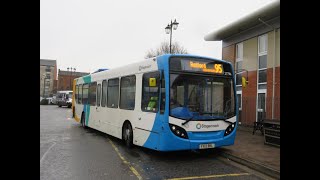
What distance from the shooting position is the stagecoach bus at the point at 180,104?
8.38 meters

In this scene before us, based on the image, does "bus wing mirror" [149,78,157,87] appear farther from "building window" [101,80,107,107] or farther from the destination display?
"building window" [101,80,107,107]

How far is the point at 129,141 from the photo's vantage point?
33.8 feet

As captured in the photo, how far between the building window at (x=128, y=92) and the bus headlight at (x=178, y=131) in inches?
85.3

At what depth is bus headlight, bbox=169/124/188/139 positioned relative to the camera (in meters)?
8.30

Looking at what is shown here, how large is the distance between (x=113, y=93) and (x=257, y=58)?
8981 millimetres

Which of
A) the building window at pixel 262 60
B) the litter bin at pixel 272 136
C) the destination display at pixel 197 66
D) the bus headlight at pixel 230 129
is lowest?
the litter bin at pixel 272 136

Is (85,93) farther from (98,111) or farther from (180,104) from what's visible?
(180,104)

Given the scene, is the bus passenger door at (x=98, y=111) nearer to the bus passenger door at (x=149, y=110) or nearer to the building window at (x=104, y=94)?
the building window at (x=104, y=94)

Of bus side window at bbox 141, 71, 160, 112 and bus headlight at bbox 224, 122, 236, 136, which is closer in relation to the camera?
bus side window at bbox 141, 71, 160, 112

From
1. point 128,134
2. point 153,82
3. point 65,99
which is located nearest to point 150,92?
point 153,82

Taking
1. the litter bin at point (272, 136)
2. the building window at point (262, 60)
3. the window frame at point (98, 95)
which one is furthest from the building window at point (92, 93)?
the building window at point (262, 60)

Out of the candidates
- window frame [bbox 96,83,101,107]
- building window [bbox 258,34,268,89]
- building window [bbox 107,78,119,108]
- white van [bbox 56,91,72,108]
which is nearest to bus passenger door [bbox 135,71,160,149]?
building window [bbox 107,78,119,108]
